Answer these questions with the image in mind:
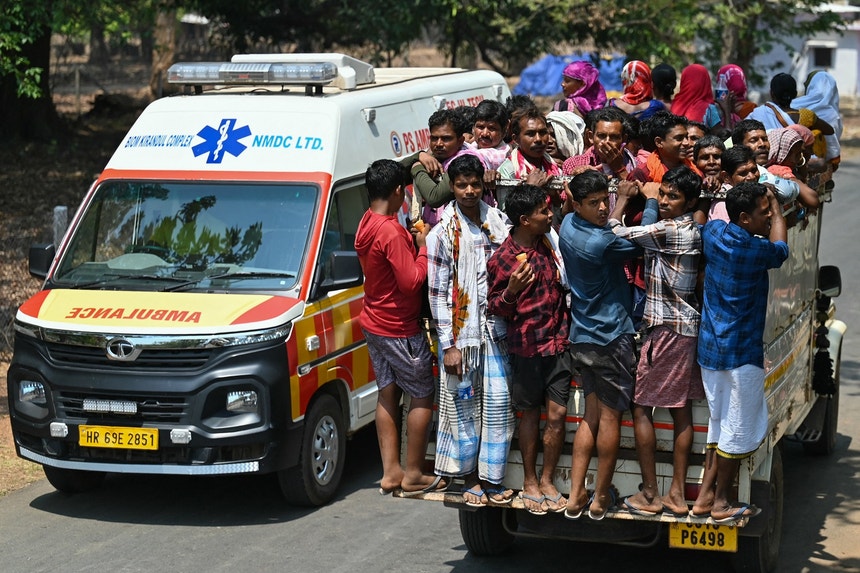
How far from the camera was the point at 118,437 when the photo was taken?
24.2 ft

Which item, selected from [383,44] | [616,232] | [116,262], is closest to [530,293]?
[616,232]

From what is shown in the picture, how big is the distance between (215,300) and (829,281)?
403cm

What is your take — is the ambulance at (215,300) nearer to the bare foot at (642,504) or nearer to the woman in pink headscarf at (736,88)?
the bare foot at (642,504)

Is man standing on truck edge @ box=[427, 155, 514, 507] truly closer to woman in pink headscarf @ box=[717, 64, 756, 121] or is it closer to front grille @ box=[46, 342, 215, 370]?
front grille @ box=[46, 342, 215, 370]

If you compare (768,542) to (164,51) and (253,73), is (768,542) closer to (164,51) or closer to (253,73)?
(253,73)

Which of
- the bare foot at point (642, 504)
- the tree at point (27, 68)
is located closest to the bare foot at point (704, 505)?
the bare foot at point (642, 504)

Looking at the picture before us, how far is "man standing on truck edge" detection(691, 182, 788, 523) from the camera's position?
5543 mm

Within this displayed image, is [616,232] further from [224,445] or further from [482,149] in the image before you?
[224,445]

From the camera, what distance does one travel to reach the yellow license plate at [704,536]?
569 cm

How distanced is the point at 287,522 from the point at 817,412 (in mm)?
3640

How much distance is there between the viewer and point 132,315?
7418 mm

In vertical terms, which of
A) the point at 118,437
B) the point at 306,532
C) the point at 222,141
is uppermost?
the point at 222,141

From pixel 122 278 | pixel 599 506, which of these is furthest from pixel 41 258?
pixel 599 506

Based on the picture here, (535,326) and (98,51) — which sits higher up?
(98,51)
